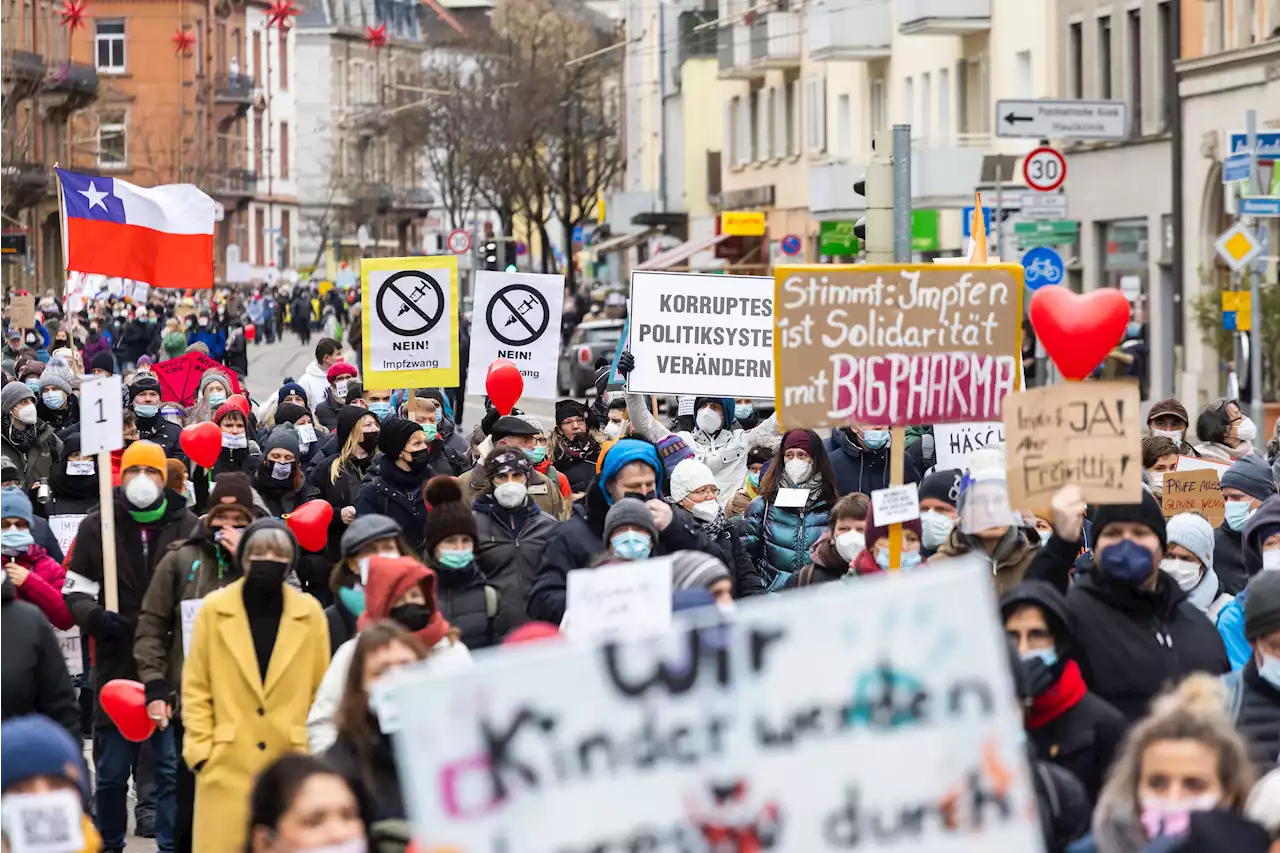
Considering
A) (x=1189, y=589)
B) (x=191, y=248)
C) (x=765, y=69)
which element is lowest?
(x=1189, y=589)

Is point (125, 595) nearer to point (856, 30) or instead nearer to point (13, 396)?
point (13, 396)

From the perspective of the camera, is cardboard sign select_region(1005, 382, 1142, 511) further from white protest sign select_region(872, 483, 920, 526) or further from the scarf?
the scarf

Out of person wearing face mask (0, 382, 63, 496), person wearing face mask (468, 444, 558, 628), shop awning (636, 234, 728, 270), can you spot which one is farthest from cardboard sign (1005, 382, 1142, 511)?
shop awning (636, 234, 728, 270)

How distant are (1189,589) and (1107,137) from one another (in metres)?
16.0

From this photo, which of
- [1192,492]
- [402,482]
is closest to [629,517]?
[402,482]

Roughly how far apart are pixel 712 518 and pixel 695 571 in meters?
3.17

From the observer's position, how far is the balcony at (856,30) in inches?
1992

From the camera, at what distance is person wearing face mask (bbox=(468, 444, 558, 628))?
35.1 ft

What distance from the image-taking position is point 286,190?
125 meters

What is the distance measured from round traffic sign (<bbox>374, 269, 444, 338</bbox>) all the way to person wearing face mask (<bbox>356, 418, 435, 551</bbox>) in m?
4.45

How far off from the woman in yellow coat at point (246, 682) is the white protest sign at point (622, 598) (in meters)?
1.60

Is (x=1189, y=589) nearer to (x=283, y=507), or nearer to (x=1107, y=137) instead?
(x=283, y=507)

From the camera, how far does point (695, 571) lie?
8492 millimetres

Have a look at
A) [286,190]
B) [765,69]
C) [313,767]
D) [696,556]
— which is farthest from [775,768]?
[286,190]
